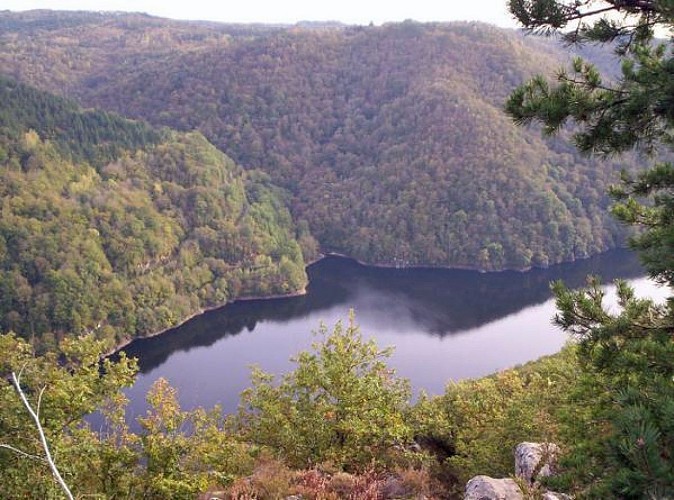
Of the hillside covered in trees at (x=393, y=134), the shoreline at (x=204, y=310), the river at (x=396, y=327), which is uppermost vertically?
the hillside covered in trees at (x=393, y=134)

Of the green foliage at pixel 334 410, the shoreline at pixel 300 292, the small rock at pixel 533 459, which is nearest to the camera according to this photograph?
the small rock at pixel 533 459

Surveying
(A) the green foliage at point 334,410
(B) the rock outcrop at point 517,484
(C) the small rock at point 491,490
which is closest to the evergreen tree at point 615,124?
(B) the rock outcrop at point 517,484

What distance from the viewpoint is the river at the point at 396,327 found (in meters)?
61.3

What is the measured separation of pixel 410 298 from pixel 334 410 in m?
73.6

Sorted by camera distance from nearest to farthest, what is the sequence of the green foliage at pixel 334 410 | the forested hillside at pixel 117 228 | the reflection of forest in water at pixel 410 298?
1. the green foliage at pixel 334 410
2. the forested hillside at pixel 117 228
3. the reflection of forest in water at pixel 410 298

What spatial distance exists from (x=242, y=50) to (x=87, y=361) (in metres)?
185

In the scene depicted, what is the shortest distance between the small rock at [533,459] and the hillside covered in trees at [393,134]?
85924mm

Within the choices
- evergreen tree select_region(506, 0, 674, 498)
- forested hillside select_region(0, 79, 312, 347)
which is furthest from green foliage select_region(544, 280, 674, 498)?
forested hillside select_region(0, 79, 312, 347)

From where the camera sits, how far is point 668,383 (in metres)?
6.00

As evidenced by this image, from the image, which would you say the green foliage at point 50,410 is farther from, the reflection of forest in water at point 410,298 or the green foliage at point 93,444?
the reflection of forest in water at point 410,298

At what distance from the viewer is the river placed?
61312 mm

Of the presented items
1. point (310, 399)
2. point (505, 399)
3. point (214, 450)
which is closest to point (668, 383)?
point (214, 450)

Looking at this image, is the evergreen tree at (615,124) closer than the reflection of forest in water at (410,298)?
Yes

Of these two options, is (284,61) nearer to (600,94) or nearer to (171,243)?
(171,243)
